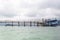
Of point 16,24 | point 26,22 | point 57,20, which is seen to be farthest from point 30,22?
point 57,20

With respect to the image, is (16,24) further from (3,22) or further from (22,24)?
(3,22)

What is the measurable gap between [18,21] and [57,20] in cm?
1383

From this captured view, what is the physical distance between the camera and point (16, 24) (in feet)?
192

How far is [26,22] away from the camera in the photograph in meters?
56.8

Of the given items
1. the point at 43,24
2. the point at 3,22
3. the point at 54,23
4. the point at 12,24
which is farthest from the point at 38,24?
the point at 3,22

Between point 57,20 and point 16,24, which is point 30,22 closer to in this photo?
point 16,24

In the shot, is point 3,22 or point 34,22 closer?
point 34,22

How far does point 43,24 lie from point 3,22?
56.0 ft

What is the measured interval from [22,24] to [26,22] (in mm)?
1582

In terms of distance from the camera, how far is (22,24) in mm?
56844

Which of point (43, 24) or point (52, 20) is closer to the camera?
point (43, 24)

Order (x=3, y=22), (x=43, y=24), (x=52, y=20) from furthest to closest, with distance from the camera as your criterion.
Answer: (x=3, y=22) < (x=52, y=20) < (x=43, y=24)

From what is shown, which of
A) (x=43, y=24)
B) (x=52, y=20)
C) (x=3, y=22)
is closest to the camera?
(x=43, y=24)

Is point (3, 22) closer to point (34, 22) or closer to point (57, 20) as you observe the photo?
point (34, 22)
